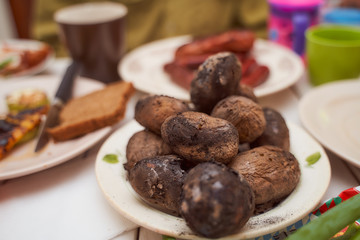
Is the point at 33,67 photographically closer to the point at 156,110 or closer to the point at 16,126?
the point at 16,126

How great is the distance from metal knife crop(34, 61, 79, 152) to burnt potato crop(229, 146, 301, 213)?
0.56m

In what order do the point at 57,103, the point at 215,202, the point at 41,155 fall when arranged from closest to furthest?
the point at 215,202 < the point at 41,155 < the point at 57,103

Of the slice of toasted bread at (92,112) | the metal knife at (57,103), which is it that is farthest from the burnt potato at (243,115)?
the metal knife at (57,103)

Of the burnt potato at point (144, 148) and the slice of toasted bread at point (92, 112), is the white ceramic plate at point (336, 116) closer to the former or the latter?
the burnt potato at point (144, 148)

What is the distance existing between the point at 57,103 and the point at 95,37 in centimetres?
30

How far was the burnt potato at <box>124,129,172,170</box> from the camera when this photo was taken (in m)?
0.66

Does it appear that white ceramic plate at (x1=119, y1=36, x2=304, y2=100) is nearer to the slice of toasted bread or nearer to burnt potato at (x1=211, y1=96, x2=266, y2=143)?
the slice of toasted bread

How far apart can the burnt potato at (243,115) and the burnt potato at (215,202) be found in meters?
0.16

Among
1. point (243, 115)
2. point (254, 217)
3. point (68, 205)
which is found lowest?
point (68, 205)

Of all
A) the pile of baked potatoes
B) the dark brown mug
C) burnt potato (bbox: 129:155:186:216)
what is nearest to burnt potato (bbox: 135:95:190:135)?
the pile of baked potatoes

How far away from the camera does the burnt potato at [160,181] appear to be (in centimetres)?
56

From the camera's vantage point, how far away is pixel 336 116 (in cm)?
93

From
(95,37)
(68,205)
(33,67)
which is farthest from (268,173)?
(33,67)

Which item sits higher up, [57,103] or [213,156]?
[213,156]
